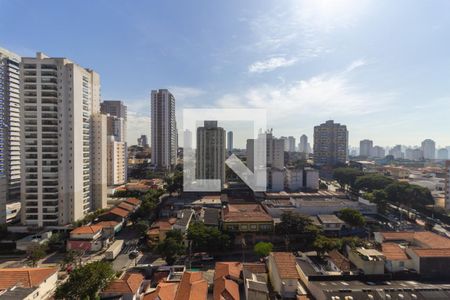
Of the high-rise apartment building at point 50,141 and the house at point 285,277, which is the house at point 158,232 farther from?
the house at point 285,277

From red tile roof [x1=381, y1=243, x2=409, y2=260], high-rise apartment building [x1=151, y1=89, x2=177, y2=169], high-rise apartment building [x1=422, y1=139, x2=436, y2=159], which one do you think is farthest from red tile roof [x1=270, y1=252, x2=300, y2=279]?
high-rise apartment building [x1=422, y1=139, x2=436, y2=159]

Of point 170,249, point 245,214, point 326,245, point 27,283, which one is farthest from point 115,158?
point 326,245

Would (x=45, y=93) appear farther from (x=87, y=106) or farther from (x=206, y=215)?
(x=206, y=215)

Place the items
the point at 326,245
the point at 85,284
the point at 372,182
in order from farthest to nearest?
the point at 372,182 → the point at 326,245 → the point at 85,284

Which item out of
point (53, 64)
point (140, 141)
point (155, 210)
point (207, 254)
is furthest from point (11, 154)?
point (140, 141)

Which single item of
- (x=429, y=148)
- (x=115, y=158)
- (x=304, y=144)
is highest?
(x=304, y=144)

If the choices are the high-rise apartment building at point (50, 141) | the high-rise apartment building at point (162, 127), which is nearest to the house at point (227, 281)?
the high-rise apartment building at point (50, 141)

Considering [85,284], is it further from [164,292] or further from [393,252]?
[393,252]
